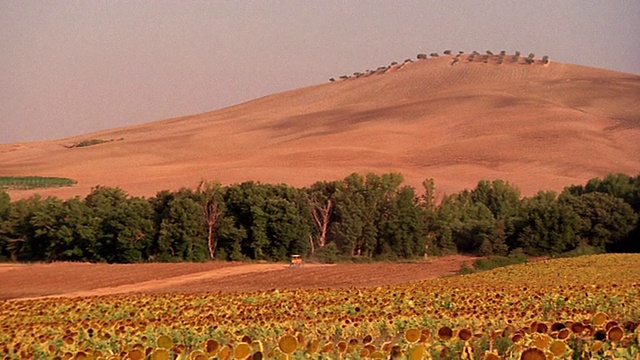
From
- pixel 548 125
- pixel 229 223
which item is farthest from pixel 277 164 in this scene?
pixel 229 223

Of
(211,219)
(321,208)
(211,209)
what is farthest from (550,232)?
(211,209)

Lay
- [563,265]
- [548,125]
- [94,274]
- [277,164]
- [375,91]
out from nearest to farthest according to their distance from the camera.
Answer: [563,265] → [94,274] → [277,164] → [548,125] → [375,91]

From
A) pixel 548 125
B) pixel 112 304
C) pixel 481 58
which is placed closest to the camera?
pixel 112 304

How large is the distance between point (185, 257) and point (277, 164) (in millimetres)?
45539

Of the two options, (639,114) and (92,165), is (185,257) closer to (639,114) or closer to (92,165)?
(92,165)

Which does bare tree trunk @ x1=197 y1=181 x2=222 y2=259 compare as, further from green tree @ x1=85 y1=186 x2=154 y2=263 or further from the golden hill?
the golden hill

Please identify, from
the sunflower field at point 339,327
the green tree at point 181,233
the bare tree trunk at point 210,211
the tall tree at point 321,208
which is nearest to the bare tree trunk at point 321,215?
the tall tree at point 321,208

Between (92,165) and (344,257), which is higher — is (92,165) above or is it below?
above

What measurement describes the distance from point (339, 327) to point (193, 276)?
125ft

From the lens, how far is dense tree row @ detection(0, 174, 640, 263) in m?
55.7

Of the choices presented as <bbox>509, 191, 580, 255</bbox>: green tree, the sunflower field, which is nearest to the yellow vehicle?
<bbox>509, 191, 580, 255</bbox>: green tree

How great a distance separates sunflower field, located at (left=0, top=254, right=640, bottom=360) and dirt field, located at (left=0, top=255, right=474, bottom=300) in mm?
16703

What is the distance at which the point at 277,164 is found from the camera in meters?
102

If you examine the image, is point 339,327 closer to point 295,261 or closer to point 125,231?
point 295,261
